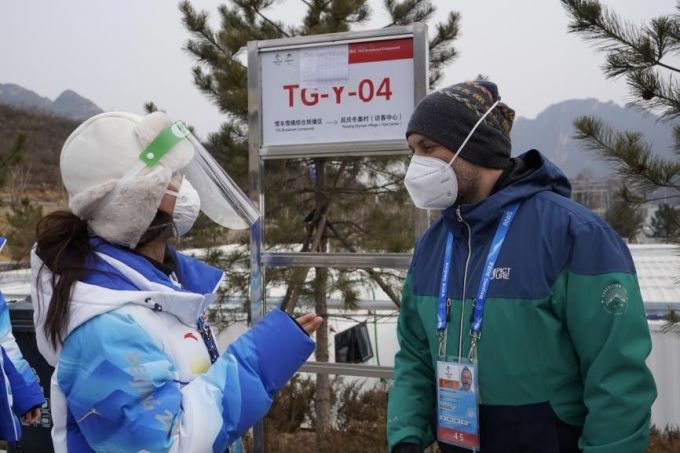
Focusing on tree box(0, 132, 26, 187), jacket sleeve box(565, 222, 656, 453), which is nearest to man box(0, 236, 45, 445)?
jacket sleeve box(565, 222, 656, 453)

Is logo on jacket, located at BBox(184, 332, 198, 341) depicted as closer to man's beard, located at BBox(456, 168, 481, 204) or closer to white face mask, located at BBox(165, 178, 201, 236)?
white face mask, located at BBox(165, 178, 201, 236)

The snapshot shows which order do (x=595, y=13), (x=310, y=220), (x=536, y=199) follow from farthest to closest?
(x=310, y=220) → (x=595, y=13) → (x=536, y=199)

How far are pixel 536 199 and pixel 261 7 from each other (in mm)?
4242

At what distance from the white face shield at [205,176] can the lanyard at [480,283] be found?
71cm

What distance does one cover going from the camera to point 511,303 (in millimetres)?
1574

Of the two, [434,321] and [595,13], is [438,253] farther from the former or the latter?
[595,13]

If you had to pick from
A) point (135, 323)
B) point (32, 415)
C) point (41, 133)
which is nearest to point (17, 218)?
point (32, 415)

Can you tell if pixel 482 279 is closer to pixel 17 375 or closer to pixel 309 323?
pixel 309 323

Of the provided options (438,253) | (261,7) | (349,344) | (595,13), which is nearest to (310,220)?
(349,344)

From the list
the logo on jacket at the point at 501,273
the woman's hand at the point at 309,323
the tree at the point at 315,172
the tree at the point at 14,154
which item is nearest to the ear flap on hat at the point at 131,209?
the woman's hand at the point at 309,323

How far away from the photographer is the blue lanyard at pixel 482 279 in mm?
1619

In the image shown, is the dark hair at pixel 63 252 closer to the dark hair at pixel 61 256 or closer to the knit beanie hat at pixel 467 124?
the dark hair at pixel 61 256

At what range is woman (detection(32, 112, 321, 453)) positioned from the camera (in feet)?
4.43

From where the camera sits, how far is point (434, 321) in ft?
5.77
